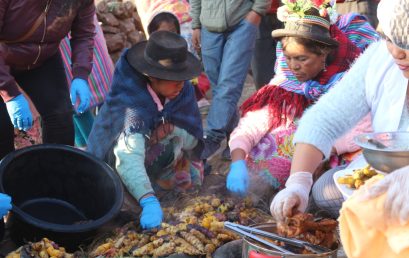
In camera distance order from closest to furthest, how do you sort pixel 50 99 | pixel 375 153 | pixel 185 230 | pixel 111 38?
1. pixel 375 153
2. pixel 185 230
3. pixel 50 99
4. pixel 111 38

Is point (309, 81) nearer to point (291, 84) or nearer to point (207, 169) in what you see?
point (291, 84)

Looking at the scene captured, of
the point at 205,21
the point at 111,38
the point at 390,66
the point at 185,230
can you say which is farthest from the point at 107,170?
the point at 111,38

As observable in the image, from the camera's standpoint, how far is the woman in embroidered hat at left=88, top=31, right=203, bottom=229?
3.39 metres

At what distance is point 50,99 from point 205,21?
5.70 feet

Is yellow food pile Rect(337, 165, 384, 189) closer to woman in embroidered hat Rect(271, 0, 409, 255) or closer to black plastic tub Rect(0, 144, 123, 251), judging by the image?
woman in embroidered hat Rect(271, 0, 409, 255)

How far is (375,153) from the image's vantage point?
6.81 ft

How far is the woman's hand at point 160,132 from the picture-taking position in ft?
12.0

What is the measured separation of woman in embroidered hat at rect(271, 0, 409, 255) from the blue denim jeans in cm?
225

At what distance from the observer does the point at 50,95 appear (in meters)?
3.77

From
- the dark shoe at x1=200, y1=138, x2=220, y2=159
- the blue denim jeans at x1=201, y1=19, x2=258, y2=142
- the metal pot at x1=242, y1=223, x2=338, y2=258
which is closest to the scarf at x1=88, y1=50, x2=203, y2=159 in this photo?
the dark shoe at x1=200, y1=138, x2=220, y2=159

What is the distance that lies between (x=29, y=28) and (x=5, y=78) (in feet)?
1.07

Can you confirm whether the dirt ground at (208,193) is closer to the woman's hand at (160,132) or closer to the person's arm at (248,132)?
the person's arm at (248,132)

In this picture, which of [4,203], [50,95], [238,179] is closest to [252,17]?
[238,179]

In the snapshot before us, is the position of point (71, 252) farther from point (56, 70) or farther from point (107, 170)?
point (56, 70)
